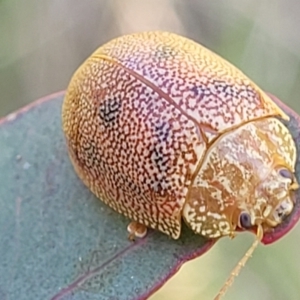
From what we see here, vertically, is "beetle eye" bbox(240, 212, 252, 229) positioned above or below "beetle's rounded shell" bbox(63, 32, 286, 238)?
below

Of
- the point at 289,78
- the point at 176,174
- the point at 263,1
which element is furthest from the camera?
the point at 263,1

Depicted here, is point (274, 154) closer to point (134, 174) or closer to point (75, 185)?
point (134, 174)

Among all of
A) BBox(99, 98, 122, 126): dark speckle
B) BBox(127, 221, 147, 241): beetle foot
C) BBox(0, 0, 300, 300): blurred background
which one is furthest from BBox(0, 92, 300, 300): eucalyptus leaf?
BBox(0, 0, 300, 300): blurred background

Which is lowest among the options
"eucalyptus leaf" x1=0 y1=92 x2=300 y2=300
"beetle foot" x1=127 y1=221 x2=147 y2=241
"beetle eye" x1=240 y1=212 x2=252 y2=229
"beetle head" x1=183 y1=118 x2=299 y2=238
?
"eucalyptus leaf" x1=0 y1=92 x2=300 y2=300

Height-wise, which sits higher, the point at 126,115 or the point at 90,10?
the point at 126,115

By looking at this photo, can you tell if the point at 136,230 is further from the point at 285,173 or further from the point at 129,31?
the point at 129,31

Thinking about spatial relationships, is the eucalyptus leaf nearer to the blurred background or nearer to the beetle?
the beetle

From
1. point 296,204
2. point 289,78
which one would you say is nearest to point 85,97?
point 296,204
